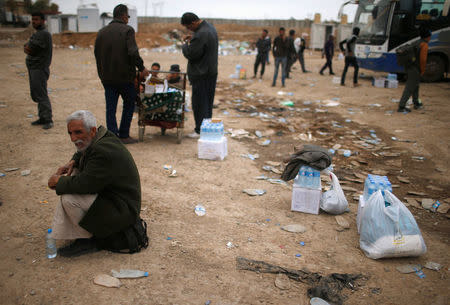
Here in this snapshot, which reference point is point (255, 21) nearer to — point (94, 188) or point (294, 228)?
point (294, 228)

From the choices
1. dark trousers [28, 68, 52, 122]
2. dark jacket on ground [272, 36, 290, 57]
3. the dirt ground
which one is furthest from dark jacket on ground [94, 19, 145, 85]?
dark jacket on ground [272, 36, 290, 57]

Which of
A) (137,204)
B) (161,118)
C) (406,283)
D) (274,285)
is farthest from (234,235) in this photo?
(161,118)

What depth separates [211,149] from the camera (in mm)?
5324

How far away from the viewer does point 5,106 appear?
7.45 m

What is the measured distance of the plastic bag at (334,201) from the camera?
3822 millimetres

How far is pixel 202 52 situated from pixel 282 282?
162 inches

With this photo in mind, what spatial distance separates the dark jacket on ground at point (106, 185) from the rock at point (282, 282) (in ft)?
4.35

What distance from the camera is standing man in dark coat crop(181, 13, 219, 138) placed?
5543 millimetres

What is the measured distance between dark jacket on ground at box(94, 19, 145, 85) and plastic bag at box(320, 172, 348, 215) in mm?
3479

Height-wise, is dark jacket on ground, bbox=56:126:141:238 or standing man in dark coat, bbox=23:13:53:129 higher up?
standing man in dark coat, bbox=23:13:53:129

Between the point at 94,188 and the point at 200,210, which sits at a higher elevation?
the point at 94,188

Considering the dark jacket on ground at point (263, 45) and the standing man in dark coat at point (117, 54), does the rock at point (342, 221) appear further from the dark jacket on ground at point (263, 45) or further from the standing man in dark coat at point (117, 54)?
the dark jacket on ground at point (263, 45)

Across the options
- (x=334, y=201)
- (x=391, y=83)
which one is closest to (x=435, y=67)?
(x=391, y=83)

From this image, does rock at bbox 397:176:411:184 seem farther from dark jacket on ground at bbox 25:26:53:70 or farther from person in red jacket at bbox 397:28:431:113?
dark jacket on ground at bbox 25:26:53:70
